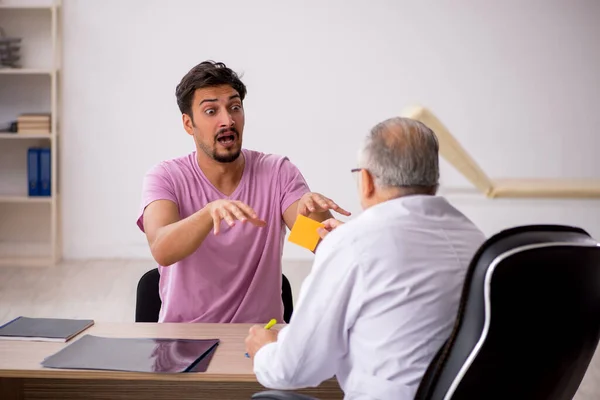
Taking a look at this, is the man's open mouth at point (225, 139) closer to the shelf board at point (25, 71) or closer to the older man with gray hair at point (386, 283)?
the older man with gray hair at point (386, 283)

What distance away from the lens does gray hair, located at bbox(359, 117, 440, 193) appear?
1548mm

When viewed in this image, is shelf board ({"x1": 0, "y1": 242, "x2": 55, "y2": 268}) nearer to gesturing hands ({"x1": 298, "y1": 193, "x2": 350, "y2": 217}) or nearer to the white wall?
the white wall

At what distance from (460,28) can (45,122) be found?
3637mm

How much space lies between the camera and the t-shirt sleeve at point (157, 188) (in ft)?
8.11

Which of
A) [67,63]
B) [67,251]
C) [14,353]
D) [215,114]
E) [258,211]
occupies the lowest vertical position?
[67,251]

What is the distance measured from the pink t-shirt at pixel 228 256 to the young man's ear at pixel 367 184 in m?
0.94

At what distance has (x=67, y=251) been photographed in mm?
6961

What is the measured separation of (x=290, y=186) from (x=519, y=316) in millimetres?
1361

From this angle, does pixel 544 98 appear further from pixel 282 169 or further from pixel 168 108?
pixel 282 169

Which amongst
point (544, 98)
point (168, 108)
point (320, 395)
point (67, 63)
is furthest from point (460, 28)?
point (320, 395)

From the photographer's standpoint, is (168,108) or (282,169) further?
(168,108)

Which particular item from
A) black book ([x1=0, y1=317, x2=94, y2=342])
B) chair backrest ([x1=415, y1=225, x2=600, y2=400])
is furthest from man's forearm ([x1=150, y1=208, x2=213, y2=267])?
chair backrest ([x1=415, y1=225, x2=600, y2=400])

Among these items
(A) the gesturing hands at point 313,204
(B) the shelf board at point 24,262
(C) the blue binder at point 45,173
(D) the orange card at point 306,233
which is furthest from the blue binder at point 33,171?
(D) the orange card at point 306,233

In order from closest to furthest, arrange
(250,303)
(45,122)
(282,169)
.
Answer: (250,303) < (282,169) < (45,122)
